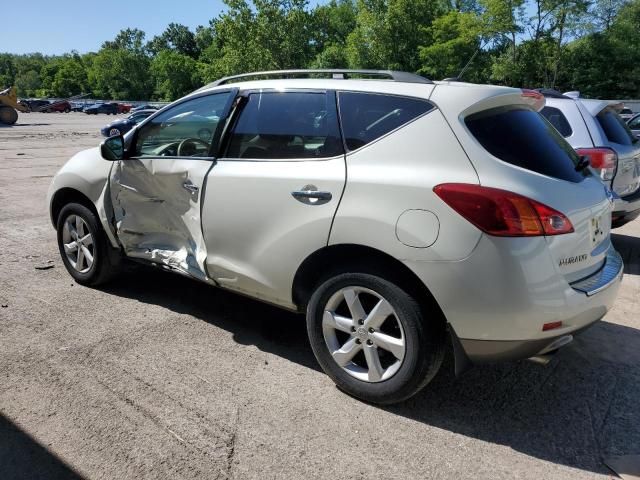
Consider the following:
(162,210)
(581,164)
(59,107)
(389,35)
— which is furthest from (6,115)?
(581,164)

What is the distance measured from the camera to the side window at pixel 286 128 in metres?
3.10

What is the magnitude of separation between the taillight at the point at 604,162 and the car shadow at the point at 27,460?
506 centimetres

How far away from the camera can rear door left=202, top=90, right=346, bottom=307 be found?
9.75ft

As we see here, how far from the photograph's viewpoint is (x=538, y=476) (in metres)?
2.42

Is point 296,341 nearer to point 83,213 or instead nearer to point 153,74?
point 83,213

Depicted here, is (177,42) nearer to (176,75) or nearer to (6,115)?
(176,75)

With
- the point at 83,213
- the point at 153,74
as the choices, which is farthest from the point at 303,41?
the point at 153,74

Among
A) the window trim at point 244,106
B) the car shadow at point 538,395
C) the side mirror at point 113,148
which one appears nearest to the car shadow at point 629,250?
the car shadow at point 538,395

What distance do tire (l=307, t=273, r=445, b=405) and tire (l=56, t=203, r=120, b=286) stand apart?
2230 mm

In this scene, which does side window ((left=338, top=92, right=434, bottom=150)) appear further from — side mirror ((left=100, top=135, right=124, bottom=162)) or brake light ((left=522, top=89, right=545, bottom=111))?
side mirror ((left=100, top=135, right=124, bottom=162))

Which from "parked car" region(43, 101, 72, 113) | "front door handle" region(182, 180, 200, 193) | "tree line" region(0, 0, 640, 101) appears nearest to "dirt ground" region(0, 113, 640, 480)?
"front door handle" region(182, 180, 200, 193)

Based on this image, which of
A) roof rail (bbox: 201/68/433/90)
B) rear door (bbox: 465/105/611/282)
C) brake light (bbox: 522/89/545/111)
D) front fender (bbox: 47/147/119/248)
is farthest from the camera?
front fender (bbox: 47/147/119/248)

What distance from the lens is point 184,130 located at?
4.04 meters

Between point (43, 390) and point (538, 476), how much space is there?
2.66 m
